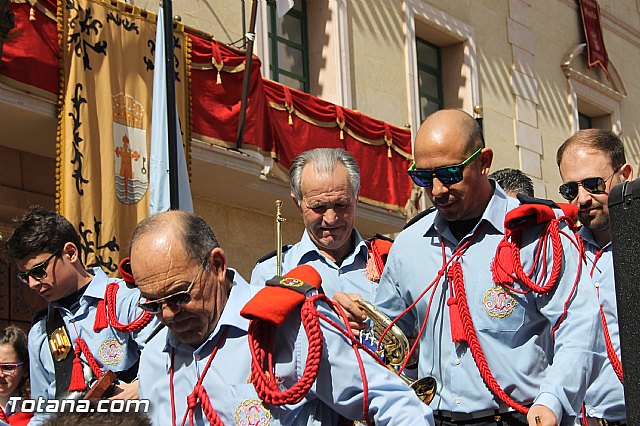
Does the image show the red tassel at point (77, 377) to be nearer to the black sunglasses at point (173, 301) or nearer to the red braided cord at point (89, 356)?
the red braided cord at point (89, 356)

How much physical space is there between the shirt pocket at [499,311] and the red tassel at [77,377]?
201cm

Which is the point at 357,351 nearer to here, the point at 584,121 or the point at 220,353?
the point at 220,353

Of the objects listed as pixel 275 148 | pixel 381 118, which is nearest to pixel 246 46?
pixel 275 148

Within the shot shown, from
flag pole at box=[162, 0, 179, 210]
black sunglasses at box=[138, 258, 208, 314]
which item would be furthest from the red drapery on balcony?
black sunglasses at box=[138, 258, 208, 314]

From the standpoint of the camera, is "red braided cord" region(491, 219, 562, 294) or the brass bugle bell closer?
"red braided cord" region(491, 219, 562, 294)

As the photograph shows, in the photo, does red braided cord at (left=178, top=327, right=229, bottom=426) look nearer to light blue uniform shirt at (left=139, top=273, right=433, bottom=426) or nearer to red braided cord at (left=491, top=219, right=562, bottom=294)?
light blue uniform shirt at (left=139, top=273, right=433, bottom=426)

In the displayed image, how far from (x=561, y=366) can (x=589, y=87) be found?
16.9 metres

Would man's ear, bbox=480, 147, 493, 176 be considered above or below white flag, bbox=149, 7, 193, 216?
below

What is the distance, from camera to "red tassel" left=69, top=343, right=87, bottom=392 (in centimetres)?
569

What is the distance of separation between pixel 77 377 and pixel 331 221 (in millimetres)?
1443

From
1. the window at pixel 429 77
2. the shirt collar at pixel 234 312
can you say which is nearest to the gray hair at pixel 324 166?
the shirt collar at pixel 234 312

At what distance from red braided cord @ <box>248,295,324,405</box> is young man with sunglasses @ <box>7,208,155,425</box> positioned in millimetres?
2033

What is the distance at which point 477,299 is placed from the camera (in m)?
4.80

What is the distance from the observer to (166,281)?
12.7 feet
